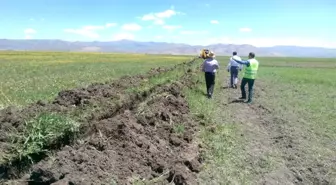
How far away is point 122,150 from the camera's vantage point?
26.8 feet

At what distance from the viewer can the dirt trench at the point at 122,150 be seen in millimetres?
6816

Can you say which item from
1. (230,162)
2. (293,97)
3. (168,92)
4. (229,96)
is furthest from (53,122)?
(293,97)

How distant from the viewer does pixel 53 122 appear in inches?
350

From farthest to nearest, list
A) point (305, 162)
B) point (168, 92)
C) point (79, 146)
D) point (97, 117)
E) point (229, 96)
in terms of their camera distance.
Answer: point (229, 96)
point (168, 92)
point (97, 117)
point (305, 162)
point (79, 146)

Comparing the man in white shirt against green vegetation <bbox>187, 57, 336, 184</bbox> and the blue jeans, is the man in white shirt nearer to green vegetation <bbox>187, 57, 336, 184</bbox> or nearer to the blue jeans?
green vegetation <bbox>187, 57, 336, 184</bbox>

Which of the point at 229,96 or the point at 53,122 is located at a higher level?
the point at 53,122

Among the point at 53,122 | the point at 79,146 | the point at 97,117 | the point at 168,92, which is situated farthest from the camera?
the point at 168,92

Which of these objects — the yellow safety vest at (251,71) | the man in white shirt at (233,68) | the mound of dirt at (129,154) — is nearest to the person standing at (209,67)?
the yellow safety vest at (251,71)

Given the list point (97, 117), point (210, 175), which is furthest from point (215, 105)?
point (210, 175)

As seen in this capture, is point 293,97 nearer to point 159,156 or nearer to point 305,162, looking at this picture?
point 305,162

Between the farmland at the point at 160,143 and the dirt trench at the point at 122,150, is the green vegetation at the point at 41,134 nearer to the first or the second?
the farmland at the point at 160,143

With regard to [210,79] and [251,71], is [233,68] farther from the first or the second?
[251,71]

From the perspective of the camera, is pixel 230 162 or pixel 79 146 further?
pixel 230 162

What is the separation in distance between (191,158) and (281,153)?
2769 millimetres
